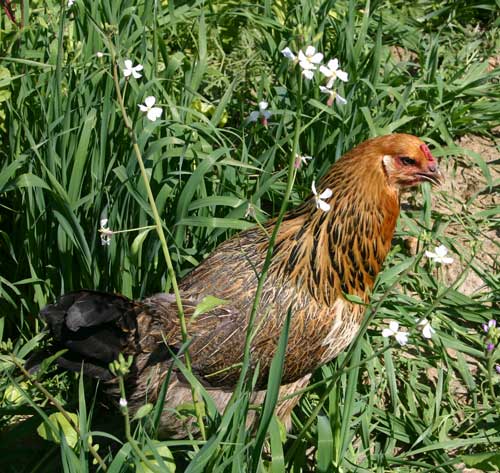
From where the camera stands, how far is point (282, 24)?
4145 millimetres

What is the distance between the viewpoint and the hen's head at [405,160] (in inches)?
115

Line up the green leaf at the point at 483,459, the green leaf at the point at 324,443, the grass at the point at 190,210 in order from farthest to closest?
the grass at the point at 190,210 → the green leaf at the point at 483,459 → the green leaf at the point at 324,443

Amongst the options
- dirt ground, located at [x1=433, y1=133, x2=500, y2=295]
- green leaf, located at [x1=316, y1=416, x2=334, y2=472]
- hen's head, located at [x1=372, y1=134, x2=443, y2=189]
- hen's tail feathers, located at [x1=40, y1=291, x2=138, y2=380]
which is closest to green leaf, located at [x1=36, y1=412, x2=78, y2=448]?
hen's tail feathers, located at [x1=40, y1=291, x2=138, y2=380]

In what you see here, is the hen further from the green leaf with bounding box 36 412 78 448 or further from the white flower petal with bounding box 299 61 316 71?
the white flower petal with bounding box 299 61 316 71

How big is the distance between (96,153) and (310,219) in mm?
799

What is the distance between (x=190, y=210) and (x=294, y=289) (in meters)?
0.54

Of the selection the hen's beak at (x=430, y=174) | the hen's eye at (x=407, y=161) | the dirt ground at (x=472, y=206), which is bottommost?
the dirt ground at (x=472, y=206)

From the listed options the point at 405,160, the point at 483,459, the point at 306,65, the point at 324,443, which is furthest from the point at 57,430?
the point at 405,160

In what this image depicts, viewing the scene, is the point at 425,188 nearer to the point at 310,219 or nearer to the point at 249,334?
the point at 310,219

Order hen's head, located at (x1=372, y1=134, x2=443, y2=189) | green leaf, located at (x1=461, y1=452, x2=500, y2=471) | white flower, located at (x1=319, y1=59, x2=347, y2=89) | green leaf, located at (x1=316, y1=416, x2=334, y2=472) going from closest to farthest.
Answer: white flower, located at (x1=319, y1=59, x2=347, y2=89) < green leaf, located at (x1=316, y1=416, x2=334, y2=472) < green leaf, located at (x1=461, y1=452, x2=500, y2=471) < hen's head, located at (x1=372, y1=134, x2=443, y2=189)

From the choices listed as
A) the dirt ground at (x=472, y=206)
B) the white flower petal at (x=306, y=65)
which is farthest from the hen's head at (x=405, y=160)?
the white flower petal at (x=306, y=65)

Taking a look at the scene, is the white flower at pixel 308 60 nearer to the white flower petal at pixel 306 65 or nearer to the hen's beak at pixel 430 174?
the white flower petal at pixel 306 65

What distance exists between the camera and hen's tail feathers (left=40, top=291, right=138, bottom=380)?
97.4 inches

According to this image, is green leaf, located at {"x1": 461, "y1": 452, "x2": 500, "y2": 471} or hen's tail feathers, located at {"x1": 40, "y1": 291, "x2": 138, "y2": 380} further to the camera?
green leaf, located at {"x1": 461, "y1": 452, "x2": 500, "y2": 471}
